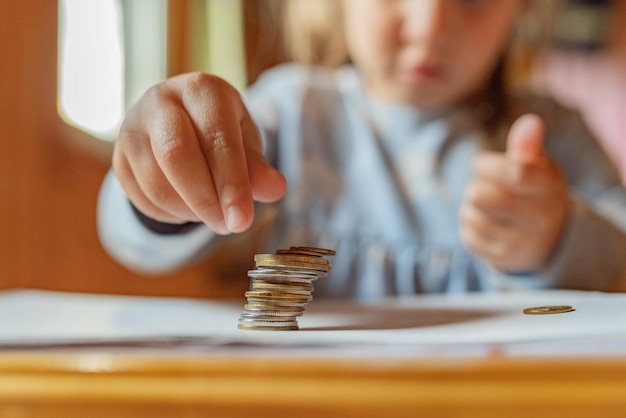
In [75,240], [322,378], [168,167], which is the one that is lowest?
[322,378]

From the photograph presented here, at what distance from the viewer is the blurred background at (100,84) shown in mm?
853

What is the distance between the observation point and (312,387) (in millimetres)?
169

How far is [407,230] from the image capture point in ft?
2.91

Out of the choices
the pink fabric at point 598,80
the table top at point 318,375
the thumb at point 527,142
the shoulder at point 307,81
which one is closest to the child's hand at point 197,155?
the table top at point 318,375

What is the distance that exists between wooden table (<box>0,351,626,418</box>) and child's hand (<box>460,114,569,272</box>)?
0.48 m

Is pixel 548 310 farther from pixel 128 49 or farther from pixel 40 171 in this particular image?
pixel 128 49

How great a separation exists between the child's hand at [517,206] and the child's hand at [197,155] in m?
0.30

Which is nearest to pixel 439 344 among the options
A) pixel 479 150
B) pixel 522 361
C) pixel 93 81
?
pixel 522 361

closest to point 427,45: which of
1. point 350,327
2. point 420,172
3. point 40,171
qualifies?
point 420,172

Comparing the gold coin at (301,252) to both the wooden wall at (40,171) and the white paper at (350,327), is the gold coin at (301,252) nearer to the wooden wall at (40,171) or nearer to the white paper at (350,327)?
the white paper at (350,327)

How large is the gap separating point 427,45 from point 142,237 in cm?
40

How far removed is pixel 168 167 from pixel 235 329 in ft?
0.34

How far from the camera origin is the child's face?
82 cm

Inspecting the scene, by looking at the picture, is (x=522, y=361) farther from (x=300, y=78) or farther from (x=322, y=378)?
(x=300, y=78)
